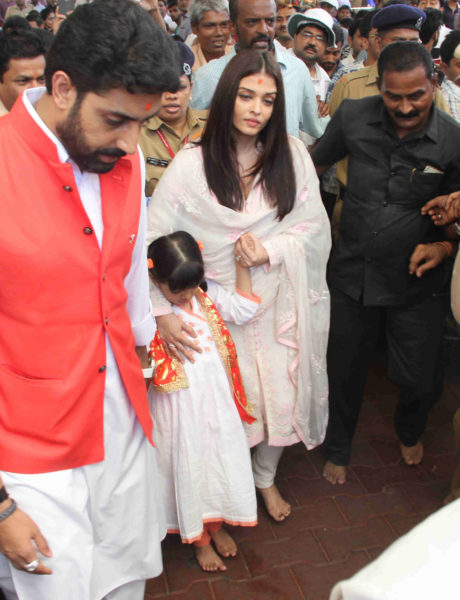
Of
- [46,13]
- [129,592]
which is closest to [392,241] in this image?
[129,592]

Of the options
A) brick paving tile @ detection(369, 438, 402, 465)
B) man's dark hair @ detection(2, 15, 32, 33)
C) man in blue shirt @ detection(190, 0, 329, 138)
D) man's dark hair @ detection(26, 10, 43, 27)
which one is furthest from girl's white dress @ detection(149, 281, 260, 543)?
man's dark hair @ detection(26, 10, 43, 27)

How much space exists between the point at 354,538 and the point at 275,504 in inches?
15.8

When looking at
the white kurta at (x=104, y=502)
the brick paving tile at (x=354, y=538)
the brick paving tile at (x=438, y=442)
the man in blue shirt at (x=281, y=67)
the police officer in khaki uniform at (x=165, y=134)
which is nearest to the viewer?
the white kurta at (x=104, y=502)

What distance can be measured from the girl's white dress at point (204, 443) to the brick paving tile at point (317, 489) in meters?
0.57

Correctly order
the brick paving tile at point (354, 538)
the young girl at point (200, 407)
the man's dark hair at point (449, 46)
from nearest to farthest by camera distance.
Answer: the young girl at point (200, 407) < the brick paving tile at point (354, 538) < the man's dark hair at point (449, 46)

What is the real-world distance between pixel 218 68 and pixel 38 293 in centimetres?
289

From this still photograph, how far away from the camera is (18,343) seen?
1.73m

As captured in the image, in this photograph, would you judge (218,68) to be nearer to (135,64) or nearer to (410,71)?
(410,71)

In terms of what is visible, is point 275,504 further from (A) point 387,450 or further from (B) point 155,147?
(B) point 155,147

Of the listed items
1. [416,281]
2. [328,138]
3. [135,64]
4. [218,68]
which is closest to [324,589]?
[416,281]

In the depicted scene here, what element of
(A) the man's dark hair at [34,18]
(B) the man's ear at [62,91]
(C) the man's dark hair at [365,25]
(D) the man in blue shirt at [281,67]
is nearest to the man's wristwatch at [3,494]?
(B) the man's ear at [62,91]

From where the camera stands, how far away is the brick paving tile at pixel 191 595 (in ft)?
8.84

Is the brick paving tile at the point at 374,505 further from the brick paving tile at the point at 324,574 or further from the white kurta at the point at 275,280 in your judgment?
the white kurta at the point at 275,280

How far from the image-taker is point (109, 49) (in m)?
1.53
